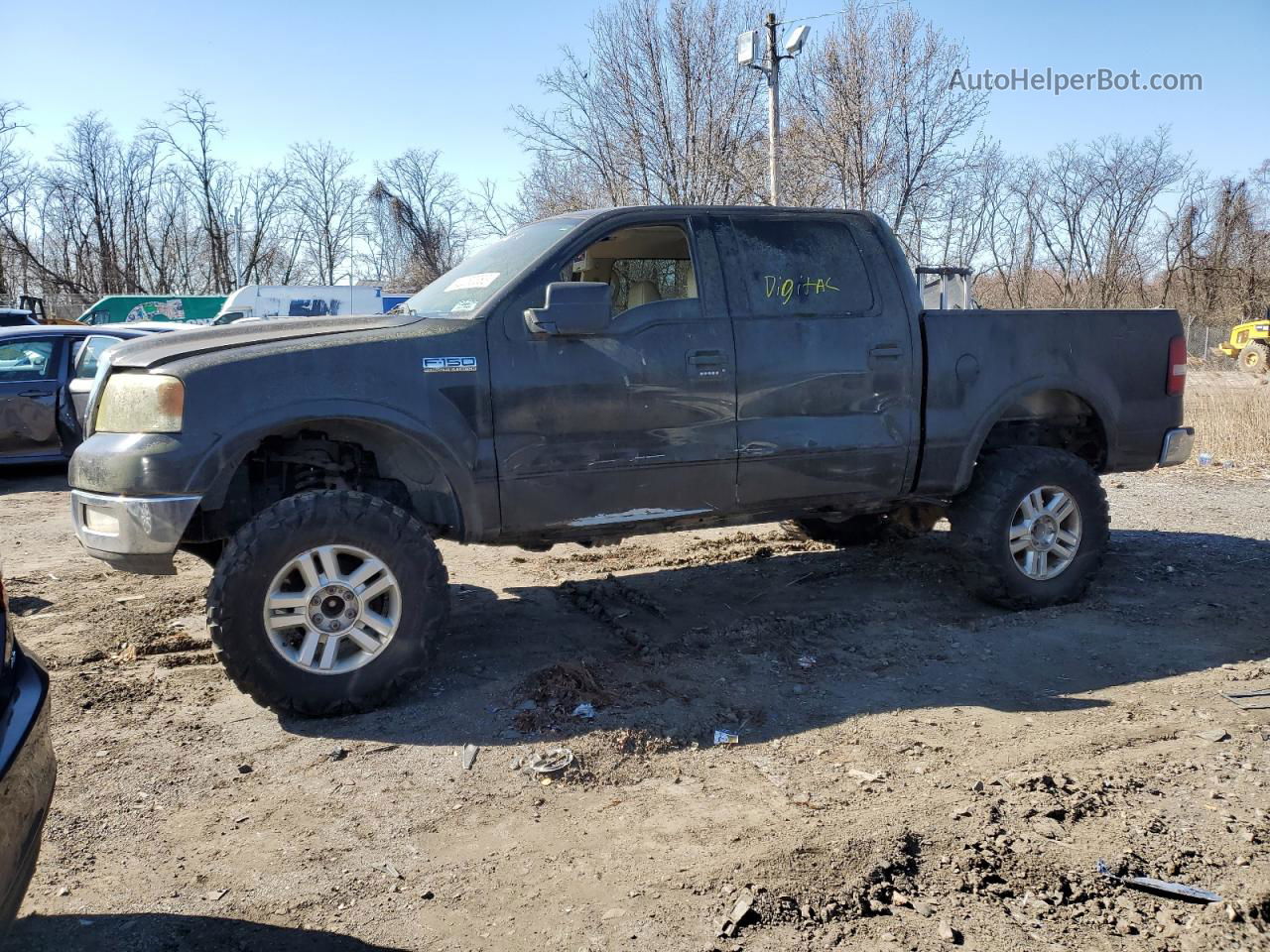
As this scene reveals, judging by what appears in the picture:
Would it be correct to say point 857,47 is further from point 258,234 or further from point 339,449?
point 258,234

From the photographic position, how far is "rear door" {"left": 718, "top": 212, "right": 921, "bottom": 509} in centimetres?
484

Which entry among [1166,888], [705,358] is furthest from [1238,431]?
[1166,888]

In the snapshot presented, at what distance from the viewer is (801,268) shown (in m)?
5.07

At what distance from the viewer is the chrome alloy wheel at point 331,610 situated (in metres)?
3.97

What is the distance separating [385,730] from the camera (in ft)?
13.0

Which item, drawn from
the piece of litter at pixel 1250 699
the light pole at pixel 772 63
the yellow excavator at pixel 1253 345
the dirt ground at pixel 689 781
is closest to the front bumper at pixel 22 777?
the dirt ground at pixel 689 781

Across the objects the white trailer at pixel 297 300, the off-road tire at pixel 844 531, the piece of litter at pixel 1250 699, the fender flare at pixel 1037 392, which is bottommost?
the piece of litter at pixel 1250 699

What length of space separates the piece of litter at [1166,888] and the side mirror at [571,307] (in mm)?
2860

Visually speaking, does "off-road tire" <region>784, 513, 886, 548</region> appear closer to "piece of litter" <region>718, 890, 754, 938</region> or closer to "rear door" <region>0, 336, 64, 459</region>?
"piece of litter" <region>718, 890, 754, 938</region>

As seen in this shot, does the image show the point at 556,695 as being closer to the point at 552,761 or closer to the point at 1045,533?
the point at 552,761

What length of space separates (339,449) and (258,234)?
141 feet

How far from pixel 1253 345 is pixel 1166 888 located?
33.3 meters

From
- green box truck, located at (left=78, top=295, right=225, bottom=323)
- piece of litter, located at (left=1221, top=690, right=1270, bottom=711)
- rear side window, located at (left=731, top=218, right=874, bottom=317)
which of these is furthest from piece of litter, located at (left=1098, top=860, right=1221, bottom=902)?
green box truck, located at (left=78, top=295, right=225, bottom=323)

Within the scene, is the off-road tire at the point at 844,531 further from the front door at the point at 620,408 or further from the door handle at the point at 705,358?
the door handle at the point at 705,358
